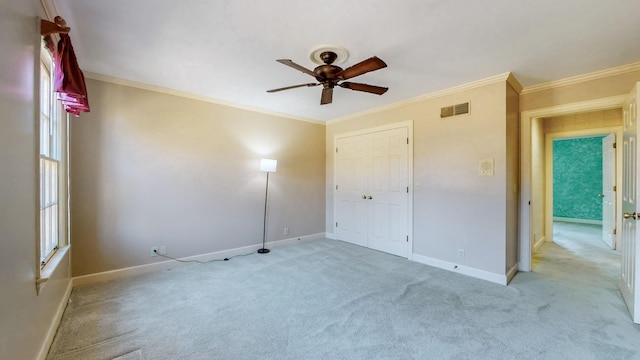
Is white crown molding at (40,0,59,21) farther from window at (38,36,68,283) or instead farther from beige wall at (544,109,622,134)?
beige wall at (544,109,622,134)

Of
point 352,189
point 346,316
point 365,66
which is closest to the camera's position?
point 365,66

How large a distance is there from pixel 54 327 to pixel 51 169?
130cm

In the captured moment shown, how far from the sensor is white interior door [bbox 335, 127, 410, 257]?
13.4ft

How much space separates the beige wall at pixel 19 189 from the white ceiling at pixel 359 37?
64cm

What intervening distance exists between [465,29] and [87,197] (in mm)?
4134

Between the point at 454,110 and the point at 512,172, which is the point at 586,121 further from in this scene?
the point at 454,110

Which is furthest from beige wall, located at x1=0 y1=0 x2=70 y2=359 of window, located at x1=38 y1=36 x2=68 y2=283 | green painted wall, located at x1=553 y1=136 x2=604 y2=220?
green painted wall, located at x1=553 y1=136 x2=604 y2=220

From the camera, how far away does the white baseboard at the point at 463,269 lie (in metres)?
3.06

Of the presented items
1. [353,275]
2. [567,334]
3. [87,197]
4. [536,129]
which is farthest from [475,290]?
[87,197]

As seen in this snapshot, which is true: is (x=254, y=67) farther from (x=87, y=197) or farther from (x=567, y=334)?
(x=567, y=334)

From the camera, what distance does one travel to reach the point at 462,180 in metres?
3.38

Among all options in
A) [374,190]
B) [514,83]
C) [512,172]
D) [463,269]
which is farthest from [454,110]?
[463,269]

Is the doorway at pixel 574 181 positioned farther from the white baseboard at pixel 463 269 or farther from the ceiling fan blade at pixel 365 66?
the ceiling fan blade at pixel 365 66

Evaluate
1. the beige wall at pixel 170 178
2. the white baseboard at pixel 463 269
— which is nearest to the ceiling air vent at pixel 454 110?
the white baseboard at pixel 463 269
